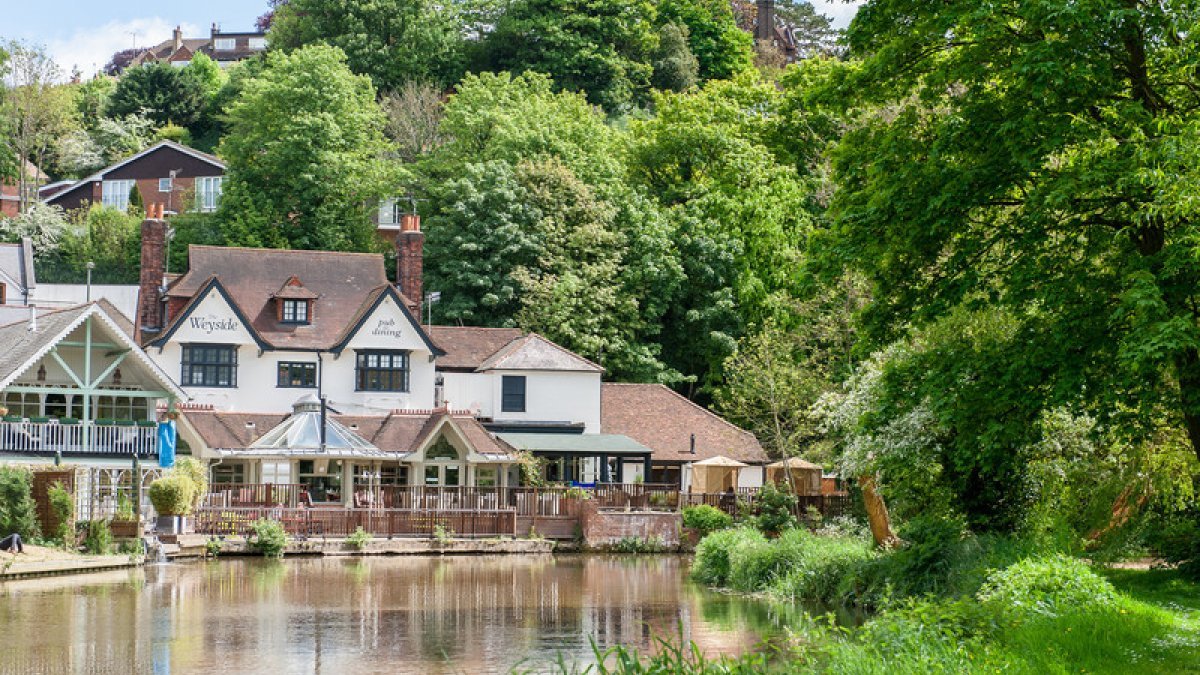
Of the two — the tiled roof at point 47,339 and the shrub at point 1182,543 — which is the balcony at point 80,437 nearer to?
the tiled roof at point 47,339

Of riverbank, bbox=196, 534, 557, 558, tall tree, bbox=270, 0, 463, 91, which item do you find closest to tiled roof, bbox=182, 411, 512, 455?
riverbank, bbox=196, 534, 557, 558

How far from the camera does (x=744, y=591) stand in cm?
3509

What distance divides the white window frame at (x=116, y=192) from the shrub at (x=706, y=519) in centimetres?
5119

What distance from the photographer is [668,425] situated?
199ft

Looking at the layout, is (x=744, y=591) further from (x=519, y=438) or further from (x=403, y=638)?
(x=519, y=438)

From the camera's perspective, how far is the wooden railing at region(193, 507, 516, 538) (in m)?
45.3

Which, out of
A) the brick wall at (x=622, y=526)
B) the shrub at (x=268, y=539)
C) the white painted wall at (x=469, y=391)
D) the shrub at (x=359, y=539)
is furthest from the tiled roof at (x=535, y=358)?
the shrub at (x=268, y=539)

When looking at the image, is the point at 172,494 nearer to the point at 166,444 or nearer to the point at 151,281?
the point at 166,444

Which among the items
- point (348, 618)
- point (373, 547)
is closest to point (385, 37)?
point (373, 547)

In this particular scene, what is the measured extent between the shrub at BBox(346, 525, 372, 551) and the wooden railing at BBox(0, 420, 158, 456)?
242 inches

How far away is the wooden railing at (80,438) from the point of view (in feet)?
142

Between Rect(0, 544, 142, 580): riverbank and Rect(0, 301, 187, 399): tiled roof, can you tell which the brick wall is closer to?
Rect(0, 301, 187, 399): tiled roof

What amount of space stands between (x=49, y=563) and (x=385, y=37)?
204 ft

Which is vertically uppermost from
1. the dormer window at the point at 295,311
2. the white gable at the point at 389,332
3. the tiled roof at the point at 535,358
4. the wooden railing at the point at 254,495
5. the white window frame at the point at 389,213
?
the white window frame at the point at 389,213
